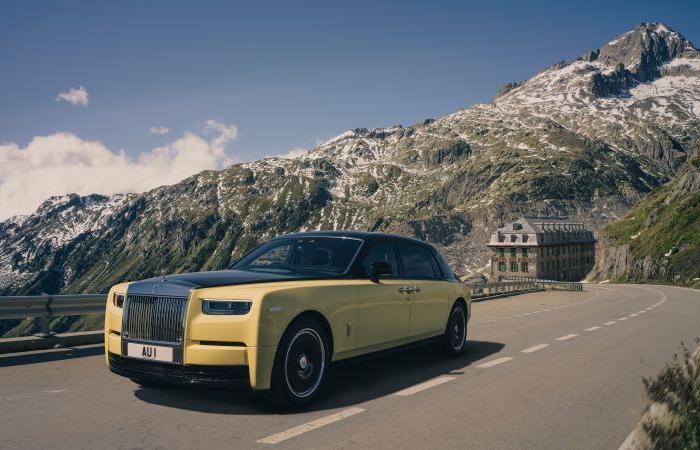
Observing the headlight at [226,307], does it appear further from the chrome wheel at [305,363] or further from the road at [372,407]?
the road at [372,407]

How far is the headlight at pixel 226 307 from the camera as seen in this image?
18.0 feet

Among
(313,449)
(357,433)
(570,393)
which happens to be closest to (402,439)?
(357,433)

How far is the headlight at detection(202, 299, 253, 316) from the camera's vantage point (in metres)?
5.48

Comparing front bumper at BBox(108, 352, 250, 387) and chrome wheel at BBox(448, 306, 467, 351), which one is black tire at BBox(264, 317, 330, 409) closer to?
front bumper at BBox(108, 352, 250, 387)

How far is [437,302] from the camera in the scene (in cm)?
877

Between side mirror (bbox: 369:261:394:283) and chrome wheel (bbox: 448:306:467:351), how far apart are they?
2.61m

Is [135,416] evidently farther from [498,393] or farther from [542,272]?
[542,272]

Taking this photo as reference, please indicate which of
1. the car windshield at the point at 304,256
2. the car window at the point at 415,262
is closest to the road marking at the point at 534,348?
the car window at the point at 415,262

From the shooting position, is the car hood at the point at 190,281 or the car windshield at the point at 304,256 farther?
the car windshield at the point at 304,256

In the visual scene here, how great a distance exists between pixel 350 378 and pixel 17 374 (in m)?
4.36

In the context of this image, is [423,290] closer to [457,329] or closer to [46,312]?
[457,329]

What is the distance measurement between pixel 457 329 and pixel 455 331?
0.42ft

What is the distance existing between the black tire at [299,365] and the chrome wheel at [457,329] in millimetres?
3624

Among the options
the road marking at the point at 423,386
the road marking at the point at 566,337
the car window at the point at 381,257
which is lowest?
the road marking at the point at 566,337
